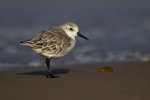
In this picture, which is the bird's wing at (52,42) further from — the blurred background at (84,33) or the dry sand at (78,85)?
the blurred background at (84,33)

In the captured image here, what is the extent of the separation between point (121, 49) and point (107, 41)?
1.46 meters

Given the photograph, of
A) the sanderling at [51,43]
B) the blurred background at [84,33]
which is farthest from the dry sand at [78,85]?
the blurred background at [84,33]

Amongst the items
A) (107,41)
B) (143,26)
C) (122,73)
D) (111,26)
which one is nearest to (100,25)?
(111,26)

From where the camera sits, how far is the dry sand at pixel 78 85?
519cm

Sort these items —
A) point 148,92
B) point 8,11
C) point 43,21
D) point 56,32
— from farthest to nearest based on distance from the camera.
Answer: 1. point 8,11
2. point 43,21
3. point 56,32
4. point 148,92

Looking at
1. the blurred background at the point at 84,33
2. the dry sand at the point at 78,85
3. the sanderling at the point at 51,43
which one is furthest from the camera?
the blurred background at the point at 84,33

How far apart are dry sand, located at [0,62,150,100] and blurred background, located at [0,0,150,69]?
1579 millimetres

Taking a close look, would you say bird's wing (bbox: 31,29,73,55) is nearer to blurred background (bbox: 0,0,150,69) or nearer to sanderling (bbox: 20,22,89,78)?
sanderling (bbox: 20,22,89,78)

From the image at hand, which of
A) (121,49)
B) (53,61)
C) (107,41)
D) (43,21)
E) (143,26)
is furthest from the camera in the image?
(43,21)

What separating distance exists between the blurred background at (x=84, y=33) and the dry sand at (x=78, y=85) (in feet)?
5.18

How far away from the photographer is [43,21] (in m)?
16.5

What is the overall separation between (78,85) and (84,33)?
305 inches

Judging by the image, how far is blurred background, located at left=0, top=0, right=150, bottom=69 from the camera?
962 cm

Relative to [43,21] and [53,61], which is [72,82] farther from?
[43,21]
